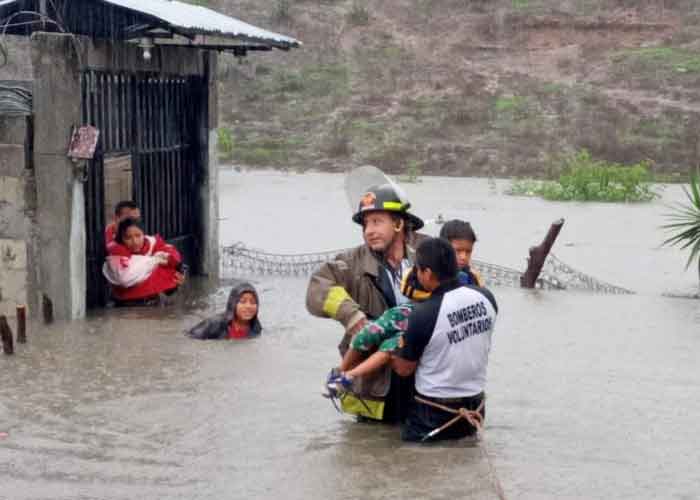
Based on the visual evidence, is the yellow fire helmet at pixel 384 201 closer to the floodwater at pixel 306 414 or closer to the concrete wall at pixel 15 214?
the floodwater at pixel 306 414

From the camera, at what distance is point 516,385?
9328 mm

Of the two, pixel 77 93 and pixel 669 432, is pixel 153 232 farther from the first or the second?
pixel 669 432

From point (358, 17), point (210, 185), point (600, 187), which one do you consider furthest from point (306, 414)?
point (358, 17)

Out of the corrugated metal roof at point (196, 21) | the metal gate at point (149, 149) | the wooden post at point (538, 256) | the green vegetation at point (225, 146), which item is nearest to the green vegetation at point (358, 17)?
the green vegetation at point (225, 146)

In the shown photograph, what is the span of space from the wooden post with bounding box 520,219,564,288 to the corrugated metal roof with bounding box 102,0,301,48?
3.56 m

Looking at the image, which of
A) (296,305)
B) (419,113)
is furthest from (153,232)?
(419,113)

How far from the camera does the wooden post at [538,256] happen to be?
14992 mm

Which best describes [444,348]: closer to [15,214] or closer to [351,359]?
[351,359]

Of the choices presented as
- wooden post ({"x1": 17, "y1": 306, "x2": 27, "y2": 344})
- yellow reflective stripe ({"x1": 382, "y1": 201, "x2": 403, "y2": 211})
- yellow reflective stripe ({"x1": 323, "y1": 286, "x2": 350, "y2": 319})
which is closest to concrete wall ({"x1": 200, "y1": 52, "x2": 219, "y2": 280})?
wooden post ({"x1": 17, "y1": 306, "x2": 27, "y2": 344})

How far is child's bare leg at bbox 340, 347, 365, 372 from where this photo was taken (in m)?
7.14

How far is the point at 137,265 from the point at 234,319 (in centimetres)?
161

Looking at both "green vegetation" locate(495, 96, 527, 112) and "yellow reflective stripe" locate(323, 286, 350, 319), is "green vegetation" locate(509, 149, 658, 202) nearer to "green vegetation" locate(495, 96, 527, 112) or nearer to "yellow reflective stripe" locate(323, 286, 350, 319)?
"green vegetation" locate(495, 96, 527, 112)

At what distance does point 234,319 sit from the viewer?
34.8 ft

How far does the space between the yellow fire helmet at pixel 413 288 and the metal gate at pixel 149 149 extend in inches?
203
